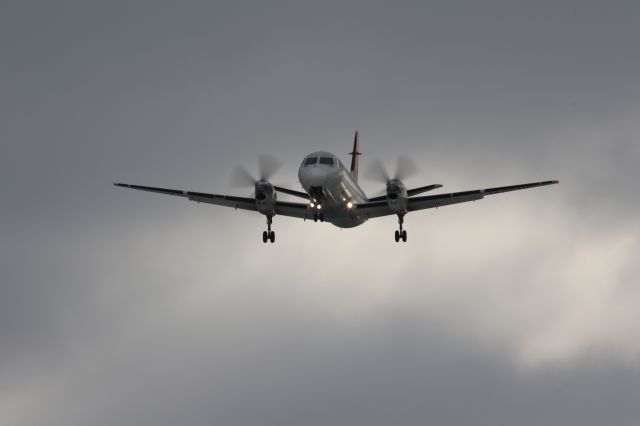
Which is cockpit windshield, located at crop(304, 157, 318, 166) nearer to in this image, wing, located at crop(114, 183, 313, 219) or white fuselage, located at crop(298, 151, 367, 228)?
white fuselage, located at crop(298, 151, 367, 228)

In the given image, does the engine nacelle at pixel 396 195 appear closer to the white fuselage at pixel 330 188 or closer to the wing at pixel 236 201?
the white fuselage at pixel 330 188

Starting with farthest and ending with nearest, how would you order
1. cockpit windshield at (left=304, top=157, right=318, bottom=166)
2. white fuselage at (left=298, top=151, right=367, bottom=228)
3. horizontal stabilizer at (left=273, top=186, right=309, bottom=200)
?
horizontal stabilizer at (left=273, top=186, right=309, bottom=200), cockpit windshield at (left=304, top=157, right=318, bottom=166), white fuselage at (left=298, top=151, right=367, bottom=228)

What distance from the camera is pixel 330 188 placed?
153 ft

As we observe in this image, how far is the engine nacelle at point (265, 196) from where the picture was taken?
163 feet

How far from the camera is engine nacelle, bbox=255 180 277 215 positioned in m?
49.5

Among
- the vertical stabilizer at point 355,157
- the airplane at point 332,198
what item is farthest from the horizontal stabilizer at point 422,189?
the vertical stabilizer at point 355,157

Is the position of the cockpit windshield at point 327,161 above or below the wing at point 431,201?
above

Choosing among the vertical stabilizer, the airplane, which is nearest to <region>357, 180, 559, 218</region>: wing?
the airplane

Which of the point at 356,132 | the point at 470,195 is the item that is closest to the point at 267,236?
the point at 470,195

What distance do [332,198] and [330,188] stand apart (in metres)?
0.81

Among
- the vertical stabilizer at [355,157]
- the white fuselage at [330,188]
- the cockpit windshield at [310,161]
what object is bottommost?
the white fuselage at [330,188]

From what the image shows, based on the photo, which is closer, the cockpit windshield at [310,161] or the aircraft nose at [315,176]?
the aircraft nose at [315,176]

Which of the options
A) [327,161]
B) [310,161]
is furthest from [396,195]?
[310,161]

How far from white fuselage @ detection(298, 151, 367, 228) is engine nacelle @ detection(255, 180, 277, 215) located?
8.70 feet
